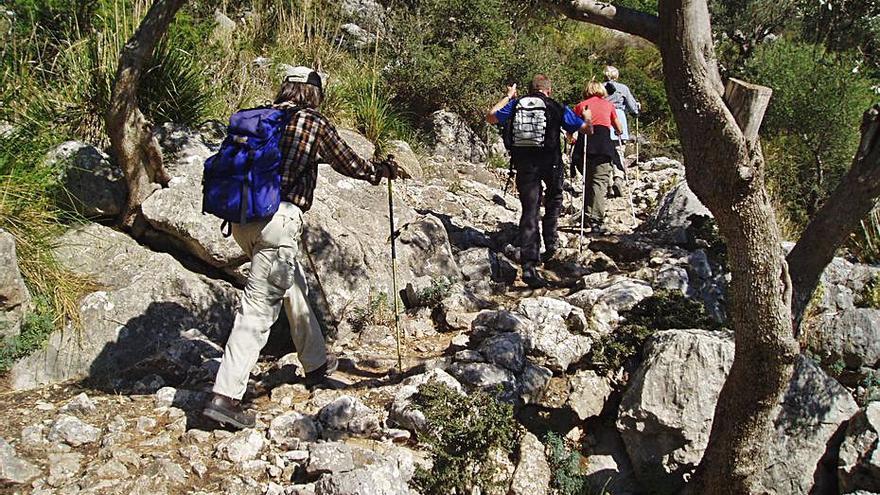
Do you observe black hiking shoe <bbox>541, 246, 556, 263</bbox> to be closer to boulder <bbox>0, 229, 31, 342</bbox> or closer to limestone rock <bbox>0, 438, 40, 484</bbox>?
boulder <bbox>0, 229, 31, 342</bbox>

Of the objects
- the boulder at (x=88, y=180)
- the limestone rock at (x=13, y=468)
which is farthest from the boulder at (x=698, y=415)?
the boulder at (x=88, y=180)

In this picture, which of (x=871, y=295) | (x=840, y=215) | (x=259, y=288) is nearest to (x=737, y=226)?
(x=840, y=215)

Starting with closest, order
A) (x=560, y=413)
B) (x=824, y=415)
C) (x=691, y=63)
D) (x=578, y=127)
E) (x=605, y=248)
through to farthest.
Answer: (x=691, y=63) → (x=824, y=415) → (x=560, y=413) → (x=578, y=127) → (x=605, y=248)

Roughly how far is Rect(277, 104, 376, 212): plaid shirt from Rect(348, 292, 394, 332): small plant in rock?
185cm

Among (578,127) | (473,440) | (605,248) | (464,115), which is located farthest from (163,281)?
(464,115)

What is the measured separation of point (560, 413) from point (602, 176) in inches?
172

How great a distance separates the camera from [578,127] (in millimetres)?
7730

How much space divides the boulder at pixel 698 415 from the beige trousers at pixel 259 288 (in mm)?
2602

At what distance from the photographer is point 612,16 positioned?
4426 mm

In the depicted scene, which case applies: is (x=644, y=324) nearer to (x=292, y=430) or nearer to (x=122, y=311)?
(x=292, y=430)

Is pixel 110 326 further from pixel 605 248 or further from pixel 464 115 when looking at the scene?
pixel 464 115

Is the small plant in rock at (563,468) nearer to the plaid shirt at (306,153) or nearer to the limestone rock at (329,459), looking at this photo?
the limestone rock at (329,459)

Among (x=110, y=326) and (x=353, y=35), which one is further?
(x=353, y=35)

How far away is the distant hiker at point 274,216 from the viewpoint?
15.0 feet
